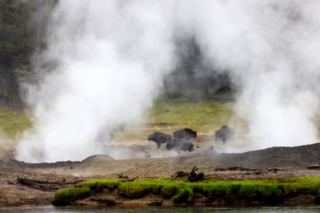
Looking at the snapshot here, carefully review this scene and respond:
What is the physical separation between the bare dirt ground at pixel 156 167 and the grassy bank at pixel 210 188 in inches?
55.3

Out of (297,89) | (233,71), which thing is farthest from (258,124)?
(233,71)

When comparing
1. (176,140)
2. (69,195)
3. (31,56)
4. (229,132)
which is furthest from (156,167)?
(31,56)

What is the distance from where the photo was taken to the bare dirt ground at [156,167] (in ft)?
57.9

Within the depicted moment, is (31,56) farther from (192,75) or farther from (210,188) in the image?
(210,188)

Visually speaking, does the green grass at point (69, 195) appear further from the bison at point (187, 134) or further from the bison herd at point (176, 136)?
the bison at point (187, 134)

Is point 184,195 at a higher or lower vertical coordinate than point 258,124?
lower

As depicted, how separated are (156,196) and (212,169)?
6159mm

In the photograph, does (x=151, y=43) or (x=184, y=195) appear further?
(x=151, y=43)

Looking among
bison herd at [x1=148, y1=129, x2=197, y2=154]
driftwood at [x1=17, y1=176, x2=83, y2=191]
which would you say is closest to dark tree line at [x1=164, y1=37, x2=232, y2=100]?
bison herd at [x1=148, y1=129, x2=197, y2=154]

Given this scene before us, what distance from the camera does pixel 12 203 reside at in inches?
658

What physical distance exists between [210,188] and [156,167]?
8.75 metres

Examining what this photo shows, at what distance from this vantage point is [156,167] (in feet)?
78.4

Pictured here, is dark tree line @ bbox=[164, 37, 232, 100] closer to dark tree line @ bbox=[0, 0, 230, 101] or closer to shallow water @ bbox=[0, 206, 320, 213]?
dark tree line @ bbox=[0, 0, 230, 101]

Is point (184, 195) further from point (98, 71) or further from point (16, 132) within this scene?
point (16, 132)
